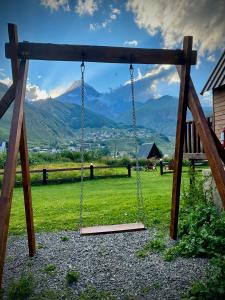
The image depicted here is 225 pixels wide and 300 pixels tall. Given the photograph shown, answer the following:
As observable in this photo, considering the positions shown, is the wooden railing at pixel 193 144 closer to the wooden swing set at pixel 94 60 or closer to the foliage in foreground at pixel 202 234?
the foliage in foreground at pixel 202 234

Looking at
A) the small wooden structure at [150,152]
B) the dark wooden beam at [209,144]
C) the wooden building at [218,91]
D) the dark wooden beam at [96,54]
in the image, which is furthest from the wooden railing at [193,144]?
the small wooden structure at [150,152]

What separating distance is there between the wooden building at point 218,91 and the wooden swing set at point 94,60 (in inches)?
247

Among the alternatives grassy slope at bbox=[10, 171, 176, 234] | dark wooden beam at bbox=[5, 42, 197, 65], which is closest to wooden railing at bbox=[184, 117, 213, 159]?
grassy slope at bbox=[10, 171, 176, 234]

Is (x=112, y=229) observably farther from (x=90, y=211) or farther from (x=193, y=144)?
(x=193, y=144)

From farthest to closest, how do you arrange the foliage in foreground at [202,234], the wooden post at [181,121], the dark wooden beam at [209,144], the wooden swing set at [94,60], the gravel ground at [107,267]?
1. the foliage in foreground at [202,234]
2. the wooden post at [181,121]
3. the gravel ground at [107,267]
4. the wooden swing set at [94,60]
5. the dark wooden beam at [209,144]

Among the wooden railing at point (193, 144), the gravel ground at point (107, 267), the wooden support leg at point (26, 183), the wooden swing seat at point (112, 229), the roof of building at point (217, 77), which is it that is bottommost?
the gravel ground at point (107, 267)

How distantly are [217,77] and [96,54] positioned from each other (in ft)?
24.6

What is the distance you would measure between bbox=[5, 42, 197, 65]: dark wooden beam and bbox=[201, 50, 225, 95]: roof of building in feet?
20.7

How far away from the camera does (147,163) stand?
30828 millimetres

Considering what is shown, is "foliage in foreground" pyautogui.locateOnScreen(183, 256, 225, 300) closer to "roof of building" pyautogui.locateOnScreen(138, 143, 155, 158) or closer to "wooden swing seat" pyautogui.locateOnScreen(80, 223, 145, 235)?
"wooden swing seat" pyautogui.locateOnScreen(80, 223, 145, 235)

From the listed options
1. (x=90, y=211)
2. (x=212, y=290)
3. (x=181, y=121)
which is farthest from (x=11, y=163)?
(x=90, y=211)

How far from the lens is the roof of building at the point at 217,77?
1137 cm

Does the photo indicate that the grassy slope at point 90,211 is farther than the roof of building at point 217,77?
No

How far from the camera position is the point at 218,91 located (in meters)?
12.5
